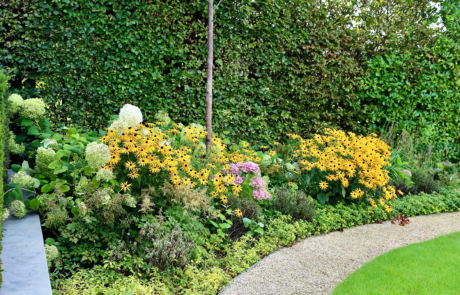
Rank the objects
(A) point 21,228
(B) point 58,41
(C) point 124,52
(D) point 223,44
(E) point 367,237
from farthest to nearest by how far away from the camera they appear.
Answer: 1. (D) point 223,44
2. (C) point 124,52
3. (B) point 58,41
4. (E) point 367,237
5. (A) point 21,228

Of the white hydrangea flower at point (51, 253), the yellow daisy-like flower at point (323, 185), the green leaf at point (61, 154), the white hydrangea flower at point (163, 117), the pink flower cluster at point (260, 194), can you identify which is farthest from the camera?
the white hydrangea flower at point (163, 117)

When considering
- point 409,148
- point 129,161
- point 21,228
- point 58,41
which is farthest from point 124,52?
point 409,148

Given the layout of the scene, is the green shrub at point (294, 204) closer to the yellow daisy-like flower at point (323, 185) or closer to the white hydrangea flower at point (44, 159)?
the yellow daisy-like flower at point (323, 185)

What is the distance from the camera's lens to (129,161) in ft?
10.8

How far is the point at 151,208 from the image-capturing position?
3.39 metres

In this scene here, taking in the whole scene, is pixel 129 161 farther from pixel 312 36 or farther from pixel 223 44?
pixel 312 36

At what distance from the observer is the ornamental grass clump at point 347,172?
4641 millimetres

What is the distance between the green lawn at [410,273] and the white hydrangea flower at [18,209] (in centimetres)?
278

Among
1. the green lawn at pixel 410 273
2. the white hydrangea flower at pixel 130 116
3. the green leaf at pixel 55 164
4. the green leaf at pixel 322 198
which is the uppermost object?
the white hydrangea flower at pixel 130 116

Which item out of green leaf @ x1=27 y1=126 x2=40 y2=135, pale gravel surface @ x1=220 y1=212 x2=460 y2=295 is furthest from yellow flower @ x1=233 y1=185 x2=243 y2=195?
green leaf @ x1=27 y1=126 x2=40 y2=135

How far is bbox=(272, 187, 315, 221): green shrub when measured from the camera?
14.1ft

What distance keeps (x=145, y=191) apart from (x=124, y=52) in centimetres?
249

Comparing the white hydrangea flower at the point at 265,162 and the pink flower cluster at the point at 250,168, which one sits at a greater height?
the pink flower cluster at the point at 250,168

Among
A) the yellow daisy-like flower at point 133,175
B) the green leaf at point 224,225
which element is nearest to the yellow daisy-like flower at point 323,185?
the green leaf at point 224,225
